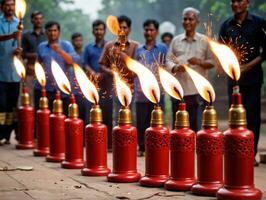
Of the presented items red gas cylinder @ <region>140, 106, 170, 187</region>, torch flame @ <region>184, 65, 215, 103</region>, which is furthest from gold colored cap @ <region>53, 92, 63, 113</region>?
torch flame @ <region>184, 65, 215, 103</region>

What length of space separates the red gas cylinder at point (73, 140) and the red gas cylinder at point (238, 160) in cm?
226

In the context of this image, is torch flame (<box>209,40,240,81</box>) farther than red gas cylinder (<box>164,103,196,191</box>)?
No

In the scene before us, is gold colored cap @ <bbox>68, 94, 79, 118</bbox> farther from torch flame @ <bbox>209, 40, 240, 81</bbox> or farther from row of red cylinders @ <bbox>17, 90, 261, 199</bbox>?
torch flame @ <bbox>209, 40, 240, 81</bbox>

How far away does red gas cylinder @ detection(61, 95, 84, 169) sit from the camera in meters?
5.96

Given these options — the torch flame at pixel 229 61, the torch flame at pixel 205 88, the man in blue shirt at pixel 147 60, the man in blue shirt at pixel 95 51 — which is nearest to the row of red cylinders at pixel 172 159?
the torch flame at pixel 205 88

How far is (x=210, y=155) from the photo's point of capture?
4.31 metres

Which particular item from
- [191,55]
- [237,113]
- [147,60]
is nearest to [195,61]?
[191,55]

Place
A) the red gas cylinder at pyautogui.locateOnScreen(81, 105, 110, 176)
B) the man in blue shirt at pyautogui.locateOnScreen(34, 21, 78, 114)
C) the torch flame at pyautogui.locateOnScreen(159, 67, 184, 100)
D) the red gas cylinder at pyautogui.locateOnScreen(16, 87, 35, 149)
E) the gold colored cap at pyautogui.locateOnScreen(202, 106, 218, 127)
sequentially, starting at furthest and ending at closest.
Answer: the man in blue shirt at pyautogui.locateOnScreen(34, 21, 78, 114) < the red gas cylinder at pyautogui.locateOnScreen(16, 87, 35, 149) < the red gas cylinder at pyautogui.locateOnScreen(81, 105, 110, 176) < the torch flame at pyautogui.locateOnScreen(159, 67, 184, 100) < the gold colored cap at pyautogui.locateOnScreen(202, 106, 218, 127)

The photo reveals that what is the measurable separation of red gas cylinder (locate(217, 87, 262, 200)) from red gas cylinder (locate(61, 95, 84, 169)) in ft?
7.41

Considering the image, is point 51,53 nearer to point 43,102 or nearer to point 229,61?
point 43,102

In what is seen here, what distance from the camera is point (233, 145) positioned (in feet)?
13.1

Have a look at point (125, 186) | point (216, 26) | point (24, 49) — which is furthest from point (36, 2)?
point (125, 186)

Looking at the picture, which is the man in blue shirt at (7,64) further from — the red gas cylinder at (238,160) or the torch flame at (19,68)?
the red gas cylinder at (238,160)

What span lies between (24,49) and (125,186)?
15.7ft
